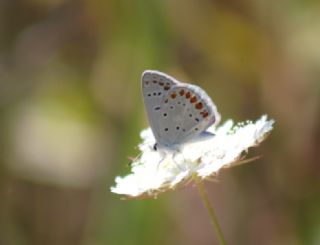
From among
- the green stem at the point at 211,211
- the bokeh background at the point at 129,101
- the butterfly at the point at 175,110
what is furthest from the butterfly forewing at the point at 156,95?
the bokeh background at the point at 129,101

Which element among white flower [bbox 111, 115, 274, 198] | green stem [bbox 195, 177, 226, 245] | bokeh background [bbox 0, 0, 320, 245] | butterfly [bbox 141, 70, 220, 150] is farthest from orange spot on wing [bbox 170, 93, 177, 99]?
bokeh background [bbox 0, 0, 320, 245]

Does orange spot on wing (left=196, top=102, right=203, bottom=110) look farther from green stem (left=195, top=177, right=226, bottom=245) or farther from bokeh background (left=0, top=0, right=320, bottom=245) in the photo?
bokeh background (left=0, top=0, right=320, bottom=245)

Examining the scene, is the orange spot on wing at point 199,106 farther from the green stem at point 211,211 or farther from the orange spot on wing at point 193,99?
the green stem at point 211,211

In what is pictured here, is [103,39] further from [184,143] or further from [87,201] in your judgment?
[184,143]


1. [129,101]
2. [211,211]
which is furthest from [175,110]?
[129,101]

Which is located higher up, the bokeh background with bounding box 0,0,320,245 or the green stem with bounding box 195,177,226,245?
the bokeh background with bounding box 0,0,320,245

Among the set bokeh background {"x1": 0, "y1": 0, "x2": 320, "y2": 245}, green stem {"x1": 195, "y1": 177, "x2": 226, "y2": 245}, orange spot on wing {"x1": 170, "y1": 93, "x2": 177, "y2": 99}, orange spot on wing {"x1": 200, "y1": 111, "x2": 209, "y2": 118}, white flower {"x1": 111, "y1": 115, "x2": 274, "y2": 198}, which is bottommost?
green stem {"x1": 195, "y1": 177, "x2": 226, "y2": 245}
